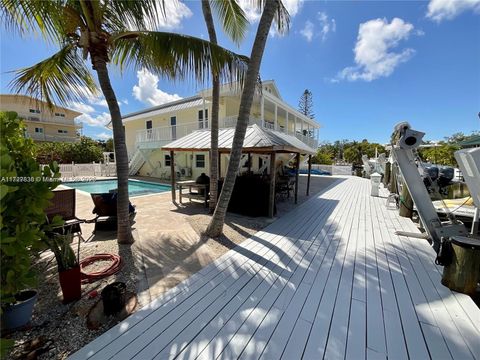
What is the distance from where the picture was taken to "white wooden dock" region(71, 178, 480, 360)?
7.22 feet

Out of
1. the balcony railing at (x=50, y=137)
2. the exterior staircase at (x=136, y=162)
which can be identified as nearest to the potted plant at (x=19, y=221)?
the exterior staircase at (x=136, y=162)

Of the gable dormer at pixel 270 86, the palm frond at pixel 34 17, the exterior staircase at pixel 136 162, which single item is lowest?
the exterior staircase at pixel 136 162

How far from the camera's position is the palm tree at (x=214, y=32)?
6273mm

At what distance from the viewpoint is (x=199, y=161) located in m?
18.2

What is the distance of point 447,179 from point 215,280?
36.5ft

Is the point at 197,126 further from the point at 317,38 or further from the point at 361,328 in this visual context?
the point at 361,328

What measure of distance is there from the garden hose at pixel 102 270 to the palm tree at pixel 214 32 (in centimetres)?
358

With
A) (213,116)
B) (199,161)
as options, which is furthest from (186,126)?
(213,116)

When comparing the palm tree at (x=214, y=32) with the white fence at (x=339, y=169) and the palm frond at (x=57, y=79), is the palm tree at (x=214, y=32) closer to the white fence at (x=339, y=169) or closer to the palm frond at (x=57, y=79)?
the palm frond at (x=57, y=79)

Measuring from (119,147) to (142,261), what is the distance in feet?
7.78

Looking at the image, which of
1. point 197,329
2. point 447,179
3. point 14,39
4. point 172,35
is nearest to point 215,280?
point 197,329

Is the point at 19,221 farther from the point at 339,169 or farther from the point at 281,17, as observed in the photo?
the point at 339,169

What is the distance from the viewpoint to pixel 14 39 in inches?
162

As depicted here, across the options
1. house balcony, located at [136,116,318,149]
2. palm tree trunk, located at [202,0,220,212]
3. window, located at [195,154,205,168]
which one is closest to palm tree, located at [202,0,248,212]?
palm tree trunk, located at [202,0,220,212]
